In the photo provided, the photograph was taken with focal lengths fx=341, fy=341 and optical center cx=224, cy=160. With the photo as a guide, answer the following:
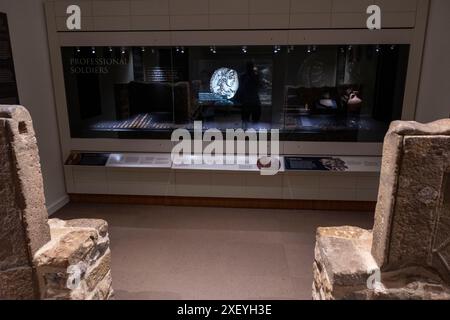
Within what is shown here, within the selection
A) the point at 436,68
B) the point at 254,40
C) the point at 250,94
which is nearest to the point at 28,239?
the point at 250,94

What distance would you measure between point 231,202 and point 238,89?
1.62 m

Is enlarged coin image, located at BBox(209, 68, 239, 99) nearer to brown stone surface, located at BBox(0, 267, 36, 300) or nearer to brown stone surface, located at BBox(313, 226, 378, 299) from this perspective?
brown stone surface, located at BBox(313, 226, 378, 299)

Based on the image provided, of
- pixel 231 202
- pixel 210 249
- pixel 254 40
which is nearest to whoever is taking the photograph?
pixel 210 249

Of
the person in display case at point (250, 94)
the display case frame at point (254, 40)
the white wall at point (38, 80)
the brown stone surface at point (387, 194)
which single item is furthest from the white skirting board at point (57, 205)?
the brown stone surface at point (387, 194)

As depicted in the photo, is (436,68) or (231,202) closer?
(436,68)

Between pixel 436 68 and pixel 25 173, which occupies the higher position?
pixel 436 68

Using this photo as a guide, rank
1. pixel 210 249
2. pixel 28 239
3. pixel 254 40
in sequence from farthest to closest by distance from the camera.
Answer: pixel 254 40 → pixel 210 249 → pixel 28 239

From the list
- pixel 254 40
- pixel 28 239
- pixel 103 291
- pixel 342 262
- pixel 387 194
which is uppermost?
pixel 254 40

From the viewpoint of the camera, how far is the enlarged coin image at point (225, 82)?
15.1ft

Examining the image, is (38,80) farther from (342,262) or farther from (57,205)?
(342,262)

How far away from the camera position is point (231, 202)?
4.98 m

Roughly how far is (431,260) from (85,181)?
4.53 meters
